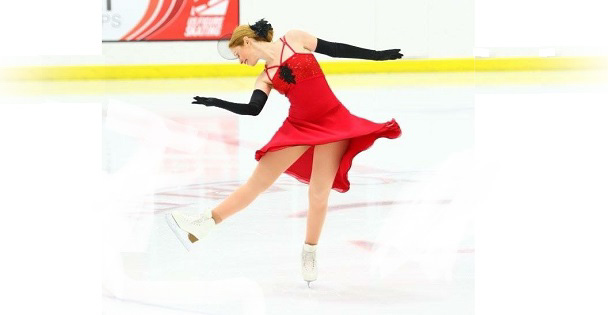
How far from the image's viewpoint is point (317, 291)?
4020 millimetres

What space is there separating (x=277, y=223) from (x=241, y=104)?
1.44m

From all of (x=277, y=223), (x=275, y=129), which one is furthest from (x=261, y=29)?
(x=275, y=129)

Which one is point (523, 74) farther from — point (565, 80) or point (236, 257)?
point (236, 257)

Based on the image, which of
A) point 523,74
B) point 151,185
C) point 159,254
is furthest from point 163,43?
point 159,254

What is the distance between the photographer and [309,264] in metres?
4.11

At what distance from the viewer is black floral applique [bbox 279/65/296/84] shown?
398cm

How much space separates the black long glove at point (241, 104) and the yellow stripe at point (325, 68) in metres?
7.96

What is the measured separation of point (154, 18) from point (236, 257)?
802 cm

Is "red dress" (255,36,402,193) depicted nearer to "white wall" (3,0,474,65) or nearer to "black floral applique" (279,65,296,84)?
"black floral applique" (279,65,296,84)

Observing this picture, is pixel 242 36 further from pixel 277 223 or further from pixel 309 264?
pixel 277 223

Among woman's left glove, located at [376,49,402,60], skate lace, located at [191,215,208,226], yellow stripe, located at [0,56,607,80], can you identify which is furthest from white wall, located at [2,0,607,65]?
skate lace, located at [191,215,208,226]

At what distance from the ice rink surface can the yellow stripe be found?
242 centimetres

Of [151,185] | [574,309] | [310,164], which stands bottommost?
[151,185]

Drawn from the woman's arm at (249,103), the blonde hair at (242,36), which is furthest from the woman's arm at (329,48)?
the woman's arm at (249,103)
